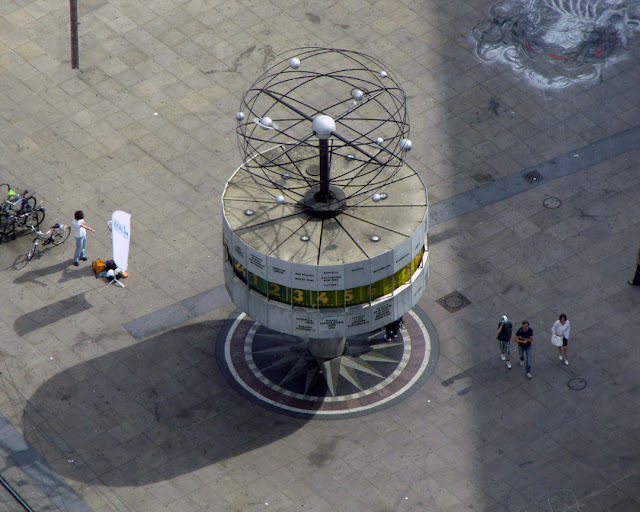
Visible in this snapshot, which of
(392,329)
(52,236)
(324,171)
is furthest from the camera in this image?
(52,236)

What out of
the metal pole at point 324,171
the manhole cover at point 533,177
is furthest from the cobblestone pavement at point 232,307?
the metal pole at point 324,171

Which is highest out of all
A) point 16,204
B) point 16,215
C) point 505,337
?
point 505,337

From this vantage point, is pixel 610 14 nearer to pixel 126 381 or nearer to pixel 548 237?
pixel 548 237

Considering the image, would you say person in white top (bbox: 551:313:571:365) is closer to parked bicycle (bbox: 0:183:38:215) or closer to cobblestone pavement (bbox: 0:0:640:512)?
cobblestone pavement (bbox: 0:0:640:512)

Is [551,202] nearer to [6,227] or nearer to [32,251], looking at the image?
[32,251]

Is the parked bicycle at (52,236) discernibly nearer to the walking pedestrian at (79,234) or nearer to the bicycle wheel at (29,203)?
the bicycle wheel at (29,203)

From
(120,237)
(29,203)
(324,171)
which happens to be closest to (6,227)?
(29,203)

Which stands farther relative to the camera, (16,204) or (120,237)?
(16,204)

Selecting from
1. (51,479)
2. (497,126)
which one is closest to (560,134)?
(497,126)
